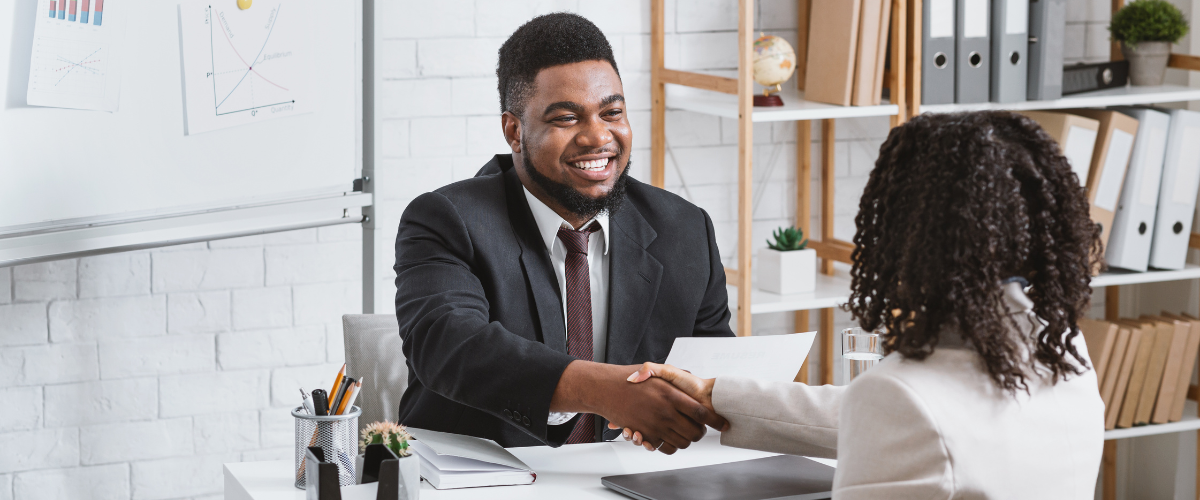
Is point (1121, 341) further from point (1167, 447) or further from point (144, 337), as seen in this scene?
point (144, 337)

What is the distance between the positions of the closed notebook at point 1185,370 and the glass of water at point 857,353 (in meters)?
1.84

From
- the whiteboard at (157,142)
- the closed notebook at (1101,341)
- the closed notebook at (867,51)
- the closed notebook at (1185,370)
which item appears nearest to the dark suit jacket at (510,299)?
the whiteboard at (157,142)

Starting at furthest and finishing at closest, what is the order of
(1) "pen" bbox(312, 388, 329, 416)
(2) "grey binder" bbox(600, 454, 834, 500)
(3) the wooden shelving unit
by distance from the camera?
(3) the wooden shelving unit, (1) "pen" bbox(312, 388, 329, 416), (2) "grey binder" bbox(600, 454, 834, 500)

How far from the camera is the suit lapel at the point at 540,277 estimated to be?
1651mm

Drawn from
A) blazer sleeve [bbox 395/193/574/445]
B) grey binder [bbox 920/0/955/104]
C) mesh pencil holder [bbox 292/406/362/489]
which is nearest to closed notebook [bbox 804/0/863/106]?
grey binder [bbox 920/0/955/104]

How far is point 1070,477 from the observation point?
92 cm

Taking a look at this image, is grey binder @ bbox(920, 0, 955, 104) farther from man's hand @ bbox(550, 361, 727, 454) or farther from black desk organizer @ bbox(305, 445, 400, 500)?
black desk organizer @ bbox(305, 445, 400, 500)

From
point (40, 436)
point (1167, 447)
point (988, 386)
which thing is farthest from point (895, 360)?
point (1167, 447)

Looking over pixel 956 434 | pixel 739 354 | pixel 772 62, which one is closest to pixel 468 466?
pixel 739 354

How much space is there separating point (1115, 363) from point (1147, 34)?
2.76 feet

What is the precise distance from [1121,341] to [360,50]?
6.62ft

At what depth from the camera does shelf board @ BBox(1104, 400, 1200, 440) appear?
9.36 ft

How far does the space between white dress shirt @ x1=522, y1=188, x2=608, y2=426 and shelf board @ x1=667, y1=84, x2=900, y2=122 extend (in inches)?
32.8

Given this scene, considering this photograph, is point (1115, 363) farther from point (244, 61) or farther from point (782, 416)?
point (244, 61)
